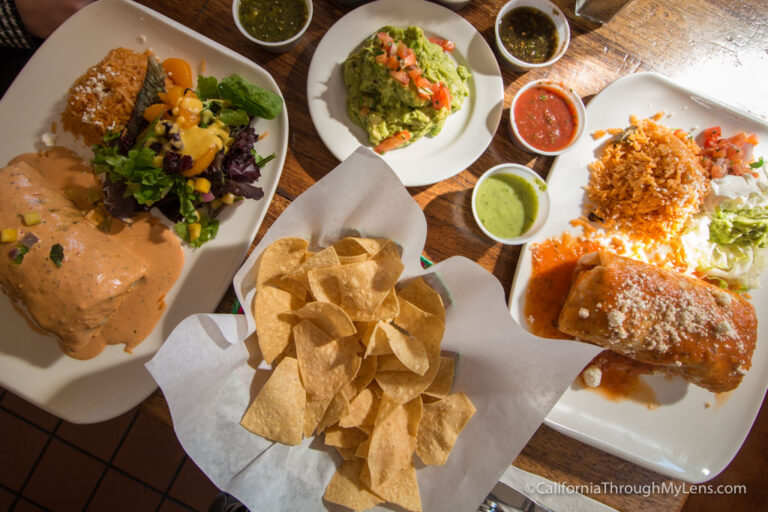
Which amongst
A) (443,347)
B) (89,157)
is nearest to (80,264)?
(89,157)

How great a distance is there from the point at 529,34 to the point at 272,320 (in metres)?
1.70

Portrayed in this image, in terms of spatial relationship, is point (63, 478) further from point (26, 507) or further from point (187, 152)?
point (187, 152)

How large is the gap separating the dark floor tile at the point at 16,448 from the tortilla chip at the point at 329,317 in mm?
2163

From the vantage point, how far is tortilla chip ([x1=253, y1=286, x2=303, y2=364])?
1404 mm


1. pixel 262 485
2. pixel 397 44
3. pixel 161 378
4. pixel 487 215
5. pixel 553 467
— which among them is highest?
pixel 397 44

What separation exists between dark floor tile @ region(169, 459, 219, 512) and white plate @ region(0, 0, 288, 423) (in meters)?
1.02

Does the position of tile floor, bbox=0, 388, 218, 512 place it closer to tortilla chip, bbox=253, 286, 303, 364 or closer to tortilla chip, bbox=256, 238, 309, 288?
tortilla chip, bbox=253, 286, 303, 364

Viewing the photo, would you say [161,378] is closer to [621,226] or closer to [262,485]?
[262,485]

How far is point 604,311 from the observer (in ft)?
5.60

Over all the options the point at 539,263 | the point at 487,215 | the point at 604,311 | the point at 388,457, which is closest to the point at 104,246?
the point at 388,457

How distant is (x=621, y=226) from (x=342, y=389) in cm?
144

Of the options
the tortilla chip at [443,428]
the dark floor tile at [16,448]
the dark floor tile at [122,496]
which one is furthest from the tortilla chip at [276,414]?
the dark floor tile at [16,448]

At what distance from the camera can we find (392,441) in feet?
4.61

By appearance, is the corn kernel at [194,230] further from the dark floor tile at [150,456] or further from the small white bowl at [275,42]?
the dark floor tile at [150,456]
